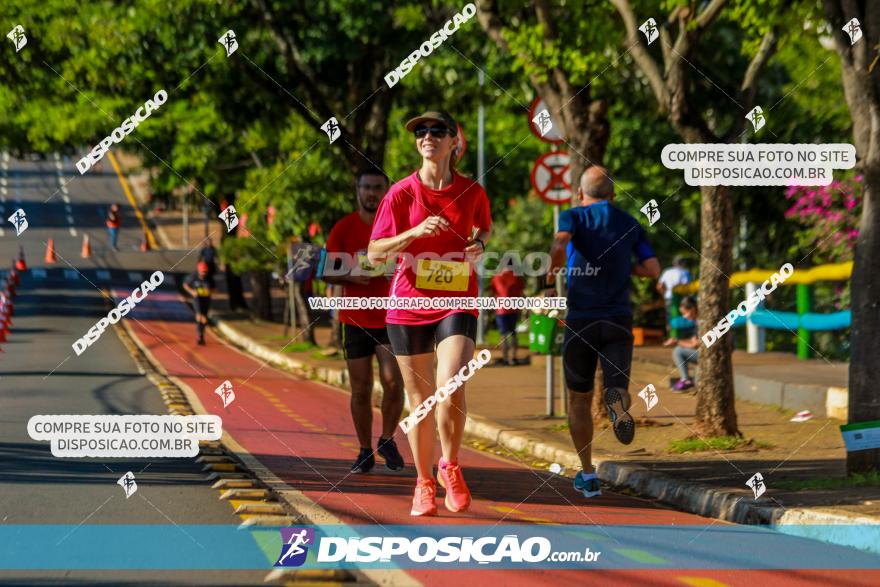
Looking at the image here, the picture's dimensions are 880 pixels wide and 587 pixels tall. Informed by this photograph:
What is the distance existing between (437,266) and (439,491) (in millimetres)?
2019

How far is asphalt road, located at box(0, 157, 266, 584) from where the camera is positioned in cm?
775

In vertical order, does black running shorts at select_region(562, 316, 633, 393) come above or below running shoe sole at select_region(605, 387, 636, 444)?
above

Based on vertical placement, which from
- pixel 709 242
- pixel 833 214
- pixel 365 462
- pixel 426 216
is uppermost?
pixel 833 214

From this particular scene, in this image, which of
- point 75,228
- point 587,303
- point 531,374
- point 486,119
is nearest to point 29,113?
point 486,119

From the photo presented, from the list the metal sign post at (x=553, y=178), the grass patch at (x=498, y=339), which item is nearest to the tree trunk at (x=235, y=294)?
the grass patch at (x=498, y=339)

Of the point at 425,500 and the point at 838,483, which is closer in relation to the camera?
the point at 425,500

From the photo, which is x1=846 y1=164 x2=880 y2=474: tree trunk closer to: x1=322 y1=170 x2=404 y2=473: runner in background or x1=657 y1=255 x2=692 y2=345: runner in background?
x1=322 y1=170 x2=404 y2=473: runner in background

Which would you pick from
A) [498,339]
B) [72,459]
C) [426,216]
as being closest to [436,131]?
[426,216]

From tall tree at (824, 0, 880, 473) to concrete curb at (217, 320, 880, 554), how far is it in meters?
0.96

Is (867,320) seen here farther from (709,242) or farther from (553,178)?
(553,178)

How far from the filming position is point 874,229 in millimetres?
9742

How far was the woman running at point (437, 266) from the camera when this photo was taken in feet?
26.4

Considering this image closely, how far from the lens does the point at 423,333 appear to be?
826 cm

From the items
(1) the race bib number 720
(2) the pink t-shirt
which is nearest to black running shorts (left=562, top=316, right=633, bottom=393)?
(2) the pink t-shirt
